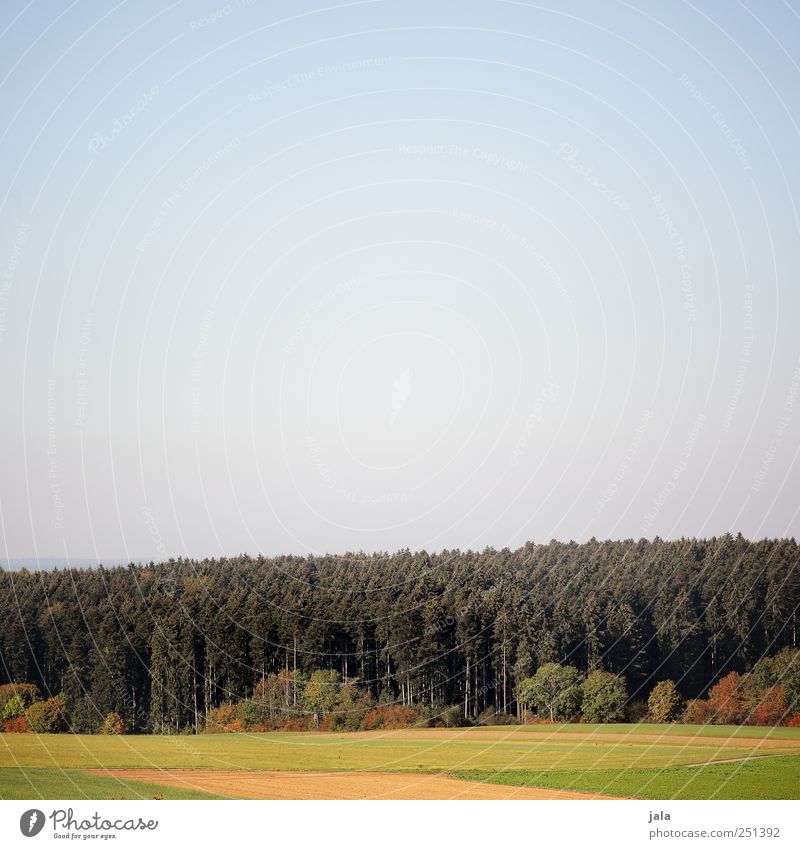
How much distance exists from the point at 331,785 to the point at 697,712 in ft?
65.4

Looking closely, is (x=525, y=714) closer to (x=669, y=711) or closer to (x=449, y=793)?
(x=669, y=711)

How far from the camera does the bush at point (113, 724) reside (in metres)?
43.9

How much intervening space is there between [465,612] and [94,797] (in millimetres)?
22414

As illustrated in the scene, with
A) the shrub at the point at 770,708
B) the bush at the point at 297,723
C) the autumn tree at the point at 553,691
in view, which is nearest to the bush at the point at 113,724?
the bush at the point at 297,723

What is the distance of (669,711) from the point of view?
46.1 metres

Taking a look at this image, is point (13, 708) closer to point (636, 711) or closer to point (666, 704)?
point (636, 711)

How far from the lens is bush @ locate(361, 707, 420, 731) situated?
4491 cm

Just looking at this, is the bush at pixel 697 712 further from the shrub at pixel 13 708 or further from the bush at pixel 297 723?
the shrub at pixel 13 708

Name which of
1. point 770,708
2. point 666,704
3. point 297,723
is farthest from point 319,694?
point 770,708

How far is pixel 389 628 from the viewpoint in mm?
48031

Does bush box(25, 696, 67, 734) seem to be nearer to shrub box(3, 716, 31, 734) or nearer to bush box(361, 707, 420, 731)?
shrub box(3, 716, 31, 734)

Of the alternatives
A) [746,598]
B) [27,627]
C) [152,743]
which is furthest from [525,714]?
[27,627]

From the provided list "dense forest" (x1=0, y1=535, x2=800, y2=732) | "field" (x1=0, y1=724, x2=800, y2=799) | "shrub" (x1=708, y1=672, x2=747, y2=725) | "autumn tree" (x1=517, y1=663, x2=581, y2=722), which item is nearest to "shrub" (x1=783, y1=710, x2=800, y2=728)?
"field" (x1=0, y1=724, x2=800, y2=799)

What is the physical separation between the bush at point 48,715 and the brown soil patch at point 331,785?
31.9 ft
